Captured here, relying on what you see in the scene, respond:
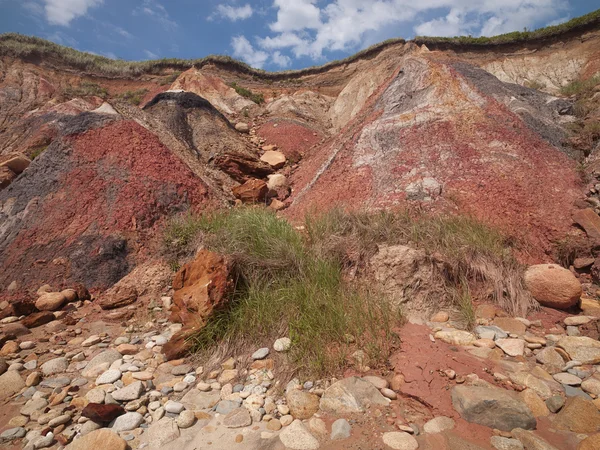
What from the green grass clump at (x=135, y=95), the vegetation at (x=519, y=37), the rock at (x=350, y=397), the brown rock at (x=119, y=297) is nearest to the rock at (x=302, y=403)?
the rock at (x=350, y=397)

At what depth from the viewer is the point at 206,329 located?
125 inches

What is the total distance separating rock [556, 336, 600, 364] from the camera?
2613 millimetres

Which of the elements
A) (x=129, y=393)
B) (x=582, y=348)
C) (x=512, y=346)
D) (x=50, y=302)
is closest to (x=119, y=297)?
(x=50, y=302)

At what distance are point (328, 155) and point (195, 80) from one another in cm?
A: 1190

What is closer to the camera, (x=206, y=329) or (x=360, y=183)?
(x=206, y=329)

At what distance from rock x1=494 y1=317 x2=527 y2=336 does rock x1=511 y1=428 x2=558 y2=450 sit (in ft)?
4.22

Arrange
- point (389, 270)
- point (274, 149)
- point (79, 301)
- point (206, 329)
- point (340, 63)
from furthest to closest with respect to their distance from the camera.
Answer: point (340, 63) → point (274, 149) → point (79, 301) → point (389, 270) → point (206, 329)

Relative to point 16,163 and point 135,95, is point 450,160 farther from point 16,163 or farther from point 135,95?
point 135,95

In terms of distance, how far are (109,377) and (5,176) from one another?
5318 mm

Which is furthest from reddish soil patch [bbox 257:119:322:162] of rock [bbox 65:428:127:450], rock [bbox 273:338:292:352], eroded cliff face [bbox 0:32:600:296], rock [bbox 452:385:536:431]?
rock [bbox 65:428:127:450]

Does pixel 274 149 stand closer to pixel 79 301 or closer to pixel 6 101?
pixel 79 301


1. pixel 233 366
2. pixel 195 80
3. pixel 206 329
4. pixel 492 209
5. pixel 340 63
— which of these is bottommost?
pixel 233 366

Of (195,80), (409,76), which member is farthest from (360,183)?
(195,80)

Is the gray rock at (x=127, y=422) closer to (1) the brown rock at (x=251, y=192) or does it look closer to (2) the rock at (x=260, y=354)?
(2) the rock at (x=260, y=354)
